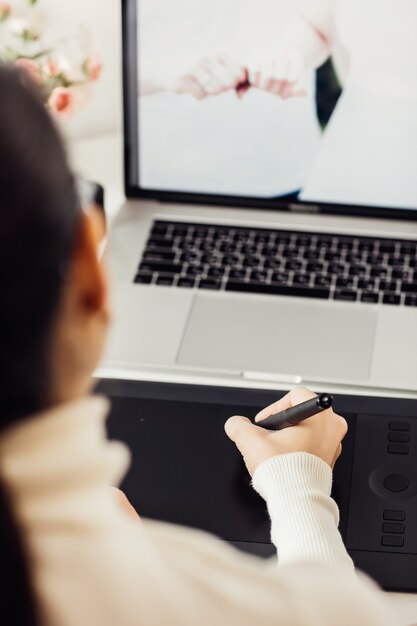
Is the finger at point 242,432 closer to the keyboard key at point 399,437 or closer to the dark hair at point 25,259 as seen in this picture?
the keyboard key at point 399,437

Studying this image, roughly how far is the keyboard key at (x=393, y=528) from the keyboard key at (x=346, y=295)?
284 millimetres

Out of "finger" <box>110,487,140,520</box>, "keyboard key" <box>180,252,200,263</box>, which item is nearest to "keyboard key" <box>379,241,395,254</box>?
"keyboard key" <box>180,252,200,263</box>

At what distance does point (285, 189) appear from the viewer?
1.02m

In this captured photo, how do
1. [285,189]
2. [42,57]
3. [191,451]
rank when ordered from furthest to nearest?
[42,57] → [285,189] → [191,451]

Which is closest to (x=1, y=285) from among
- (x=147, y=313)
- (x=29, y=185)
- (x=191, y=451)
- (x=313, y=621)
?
(x=29, y=185)

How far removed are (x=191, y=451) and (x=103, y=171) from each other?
53 cm

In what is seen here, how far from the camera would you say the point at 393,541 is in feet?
2.25

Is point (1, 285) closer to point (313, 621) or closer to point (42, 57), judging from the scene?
point (313, 621)

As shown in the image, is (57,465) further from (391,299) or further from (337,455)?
(391,299)

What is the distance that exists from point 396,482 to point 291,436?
0.33 ft

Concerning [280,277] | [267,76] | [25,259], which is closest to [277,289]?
[280,277]

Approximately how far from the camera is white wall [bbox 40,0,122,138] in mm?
1184

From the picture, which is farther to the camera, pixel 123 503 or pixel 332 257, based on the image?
pixel 332 257

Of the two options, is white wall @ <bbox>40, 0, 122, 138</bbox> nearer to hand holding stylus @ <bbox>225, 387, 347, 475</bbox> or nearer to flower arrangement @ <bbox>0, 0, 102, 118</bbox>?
flower arrangement @ <bbox>0, 0, 102, 118</bbox>
